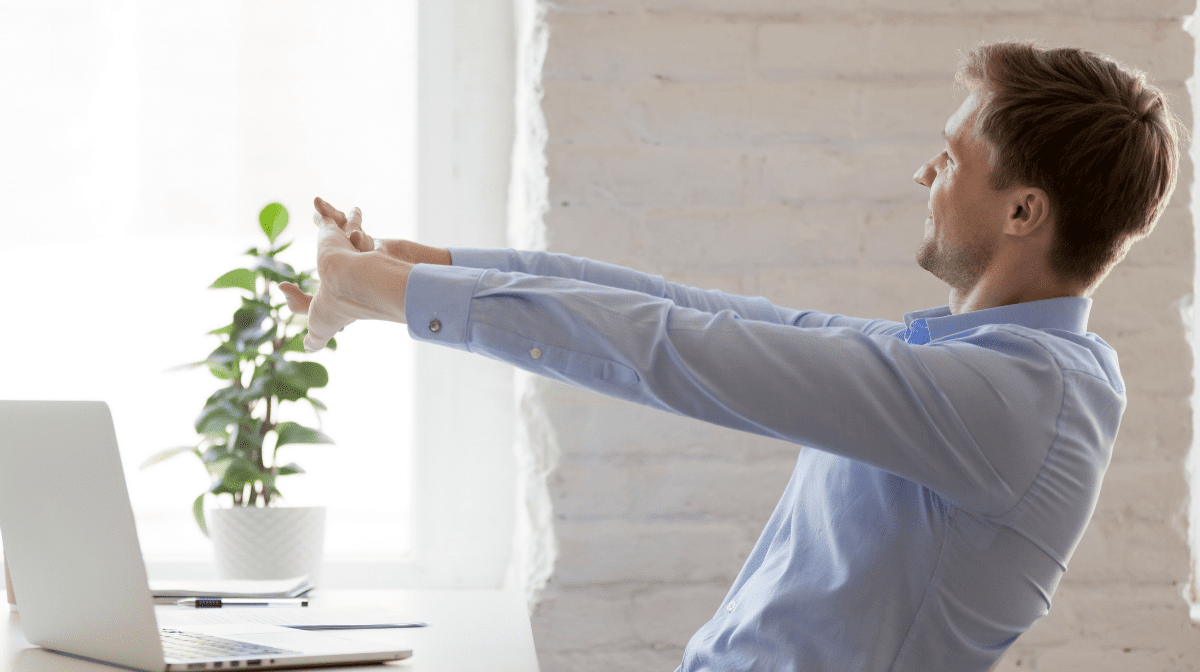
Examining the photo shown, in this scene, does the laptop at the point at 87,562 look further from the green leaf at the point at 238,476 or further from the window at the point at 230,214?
the window at the point at 230,214

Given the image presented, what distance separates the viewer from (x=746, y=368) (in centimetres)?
79

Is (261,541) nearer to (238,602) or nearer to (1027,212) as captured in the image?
(238,602)

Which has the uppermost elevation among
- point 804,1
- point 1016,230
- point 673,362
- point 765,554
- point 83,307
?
point 804,1

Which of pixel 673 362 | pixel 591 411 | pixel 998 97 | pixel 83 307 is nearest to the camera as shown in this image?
pixel 673 362

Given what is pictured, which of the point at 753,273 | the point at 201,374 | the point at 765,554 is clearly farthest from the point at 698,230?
the point at 201,374

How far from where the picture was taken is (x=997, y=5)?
4.81 ft

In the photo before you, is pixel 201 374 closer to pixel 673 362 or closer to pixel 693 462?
pixel 693 462

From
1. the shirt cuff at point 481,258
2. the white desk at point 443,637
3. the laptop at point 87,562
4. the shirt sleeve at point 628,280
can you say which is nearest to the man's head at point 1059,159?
the shirt sleeve at point 628,280

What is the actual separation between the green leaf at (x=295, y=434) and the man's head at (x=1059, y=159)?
0.94m

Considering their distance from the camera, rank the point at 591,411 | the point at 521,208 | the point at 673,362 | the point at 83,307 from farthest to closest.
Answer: the point at 83,307
the point at 521,208
the point at 591,411
the point at 673,362

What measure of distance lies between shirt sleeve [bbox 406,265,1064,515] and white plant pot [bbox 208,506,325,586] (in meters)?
0.74

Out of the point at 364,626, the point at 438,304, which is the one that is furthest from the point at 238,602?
the point at 438,304

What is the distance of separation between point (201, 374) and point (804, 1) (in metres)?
1.20

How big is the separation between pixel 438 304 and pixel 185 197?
1.14 m
